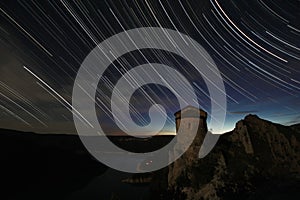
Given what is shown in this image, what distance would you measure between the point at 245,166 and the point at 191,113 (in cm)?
1284

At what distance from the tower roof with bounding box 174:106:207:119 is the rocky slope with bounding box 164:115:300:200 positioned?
5.89m

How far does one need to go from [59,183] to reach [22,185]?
15.2m

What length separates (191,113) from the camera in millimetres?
40750

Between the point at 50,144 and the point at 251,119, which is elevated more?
the point at 50,144

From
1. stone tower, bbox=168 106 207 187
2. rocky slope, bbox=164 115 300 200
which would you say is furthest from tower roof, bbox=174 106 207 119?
rocky slope, bbox=164 115 300 200

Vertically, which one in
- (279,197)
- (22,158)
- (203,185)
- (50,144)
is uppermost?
(50,144)

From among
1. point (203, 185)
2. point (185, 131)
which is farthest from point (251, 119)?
point (203, 185)

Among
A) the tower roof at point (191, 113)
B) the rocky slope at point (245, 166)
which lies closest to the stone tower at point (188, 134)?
the tower roof at point (191, 113)

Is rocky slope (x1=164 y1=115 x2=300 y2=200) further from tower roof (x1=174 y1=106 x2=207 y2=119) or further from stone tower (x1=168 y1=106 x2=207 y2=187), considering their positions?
tower roof (x1=174 y1=106 x2=207 y2=119)

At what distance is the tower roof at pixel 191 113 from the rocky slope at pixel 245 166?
589cm

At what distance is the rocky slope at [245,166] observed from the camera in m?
31.7

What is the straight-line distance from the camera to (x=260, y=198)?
27.4 meters

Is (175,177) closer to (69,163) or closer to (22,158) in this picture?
(22,158)

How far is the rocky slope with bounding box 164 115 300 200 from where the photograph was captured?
3169 cm
